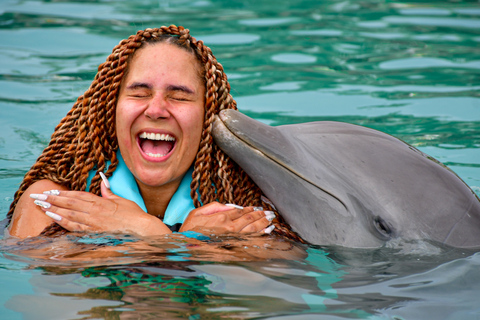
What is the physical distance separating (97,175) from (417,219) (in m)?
2.21

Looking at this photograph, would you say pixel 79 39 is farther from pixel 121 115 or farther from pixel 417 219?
pixel 417 219

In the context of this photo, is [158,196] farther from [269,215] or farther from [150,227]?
[269,215]

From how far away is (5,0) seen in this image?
1302cm

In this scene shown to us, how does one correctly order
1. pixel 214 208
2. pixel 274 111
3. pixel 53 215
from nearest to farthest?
pixel 53 215 → pixel 214 208 → pixel 274 111

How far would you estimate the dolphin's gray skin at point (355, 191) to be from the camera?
4195 millimetres

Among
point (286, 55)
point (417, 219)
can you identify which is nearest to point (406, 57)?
point (286, 55)

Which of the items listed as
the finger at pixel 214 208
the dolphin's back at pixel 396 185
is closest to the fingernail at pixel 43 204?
the finger at pixel 214 208

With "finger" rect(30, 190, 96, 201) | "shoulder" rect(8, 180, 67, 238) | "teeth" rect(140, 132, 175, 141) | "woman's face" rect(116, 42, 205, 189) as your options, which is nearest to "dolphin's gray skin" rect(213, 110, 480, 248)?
"woman's face" rect(116, 42, 205, 189)

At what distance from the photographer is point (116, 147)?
455cm

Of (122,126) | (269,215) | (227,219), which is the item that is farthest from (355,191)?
(122,126)

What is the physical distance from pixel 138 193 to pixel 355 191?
1520 millimetres

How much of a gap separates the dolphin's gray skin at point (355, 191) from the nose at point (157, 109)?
0.36 metres

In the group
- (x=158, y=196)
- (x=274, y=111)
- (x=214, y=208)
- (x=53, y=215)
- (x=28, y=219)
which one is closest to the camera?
(x=53, y=215)

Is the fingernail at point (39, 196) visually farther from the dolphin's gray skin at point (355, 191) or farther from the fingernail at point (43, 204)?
the dolphin's gray skin at point (355, 191)
